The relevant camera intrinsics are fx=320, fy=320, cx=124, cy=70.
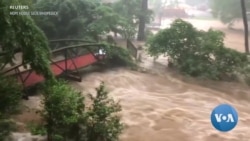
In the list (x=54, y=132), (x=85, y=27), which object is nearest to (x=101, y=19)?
(x=85, y=27)

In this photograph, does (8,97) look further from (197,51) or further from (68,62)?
(197,51)

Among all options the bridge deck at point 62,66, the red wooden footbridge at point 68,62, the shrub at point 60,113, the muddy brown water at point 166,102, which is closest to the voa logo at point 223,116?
the shrub at point 60,113

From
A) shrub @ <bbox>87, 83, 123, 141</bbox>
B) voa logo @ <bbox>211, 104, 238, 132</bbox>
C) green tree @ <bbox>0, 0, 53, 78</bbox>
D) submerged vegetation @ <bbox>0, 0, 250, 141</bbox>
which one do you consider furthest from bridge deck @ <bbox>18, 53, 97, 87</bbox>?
voa logo @ <bbox>211, 104, 238, 132</bbox>

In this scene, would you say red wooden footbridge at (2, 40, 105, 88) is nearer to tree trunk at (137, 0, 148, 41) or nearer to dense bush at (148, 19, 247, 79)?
dense bush at (148, 19, 247, 79)

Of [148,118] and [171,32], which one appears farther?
[171,32]

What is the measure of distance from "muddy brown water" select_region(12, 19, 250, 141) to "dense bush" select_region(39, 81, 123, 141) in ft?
4.92

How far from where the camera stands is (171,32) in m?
16.7

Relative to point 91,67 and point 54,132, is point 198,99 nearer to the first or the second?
point 91,67

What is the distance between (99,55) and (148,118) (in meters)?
5.70

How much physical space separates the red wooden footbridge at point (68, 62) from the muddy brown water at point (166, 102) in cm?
59

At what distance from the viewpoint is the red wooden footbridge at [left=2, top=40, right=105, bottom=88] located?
11.1 meters

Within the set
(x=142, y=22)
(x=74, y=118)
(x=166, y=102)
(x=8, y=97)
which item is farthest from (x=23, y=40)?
(x=142, y=22)

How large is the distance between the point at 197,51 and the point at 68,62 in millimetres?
6609

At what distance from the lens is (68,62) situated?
13766 millimetres
